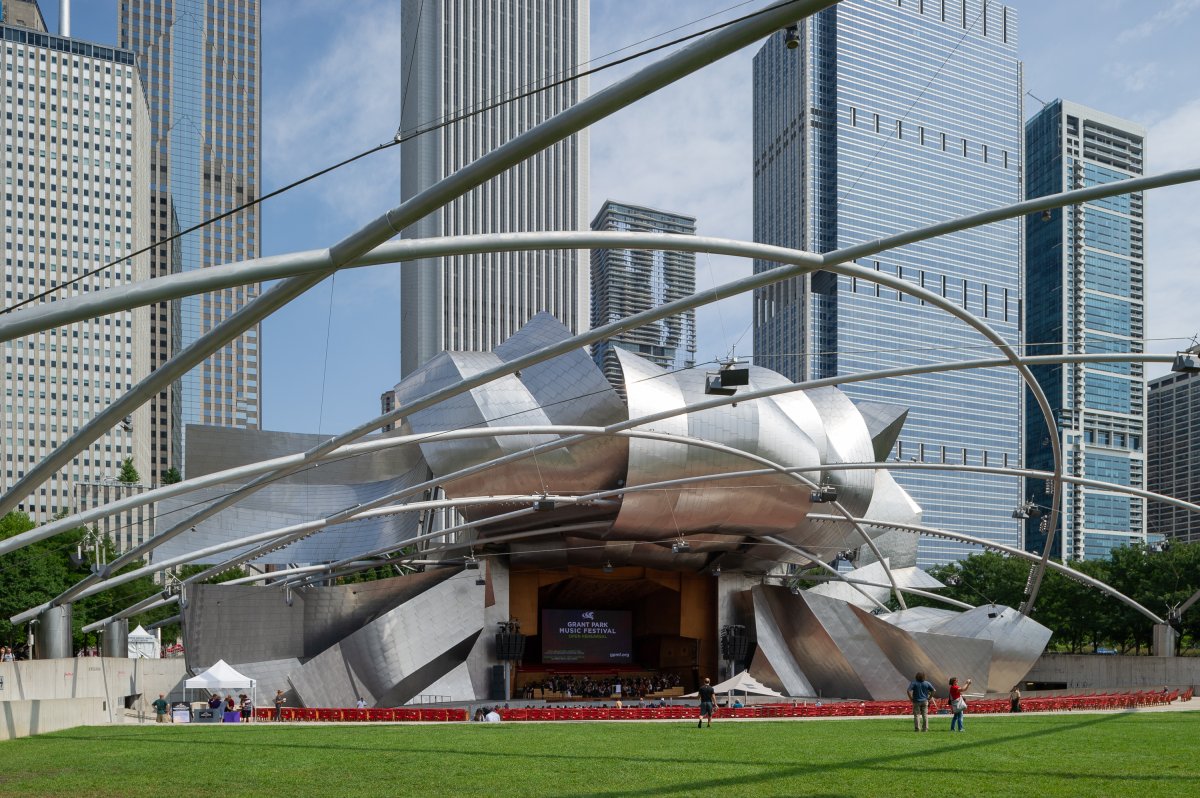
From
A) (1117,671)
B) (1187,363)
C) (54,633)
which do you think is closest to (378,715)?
(54,633)

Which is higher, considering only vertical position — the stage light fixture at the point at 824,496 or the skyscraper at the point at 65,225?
the skyscraper at the point at 65,225

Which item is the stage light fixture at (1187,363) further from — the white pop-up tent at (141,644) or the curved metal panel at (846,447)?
the white pop-up tent at (141,644)

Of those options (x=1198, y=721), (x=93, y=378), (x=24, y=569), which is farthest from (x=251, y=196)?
(x=1198, y=721)

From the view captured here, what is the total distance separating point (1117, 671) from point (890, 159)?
217ft

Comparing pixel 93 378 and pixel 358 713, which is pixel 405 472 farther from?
pixel 93 378

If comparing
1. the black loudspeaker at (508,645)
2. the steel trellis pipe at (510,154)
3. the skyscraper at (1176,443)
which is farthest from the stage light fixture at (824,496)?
the skyscraper at (1176,443)

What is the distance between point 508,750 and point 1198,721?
58.9 ft

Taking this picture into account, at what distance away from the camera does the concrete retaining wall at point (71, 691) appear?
24266 millimetres

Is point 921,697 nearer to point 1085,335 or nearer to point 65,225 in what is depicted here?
point 1085,335

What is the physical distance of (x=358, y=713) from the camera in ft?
117

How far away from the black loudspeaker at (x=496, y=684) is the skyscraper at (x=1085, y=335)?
8051 centimetres

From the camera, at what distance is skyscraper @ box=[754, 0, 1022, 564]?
91.1 m

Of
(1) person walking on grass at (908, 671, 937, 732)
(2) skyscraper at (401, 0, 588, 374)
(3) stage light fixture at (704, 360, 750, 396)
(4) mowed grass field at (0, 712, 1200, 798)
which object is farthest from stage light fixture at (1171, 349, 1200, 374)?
(2) skyscraper at (401, 0, 588, 374)

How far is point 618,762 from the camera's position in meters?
17.1
